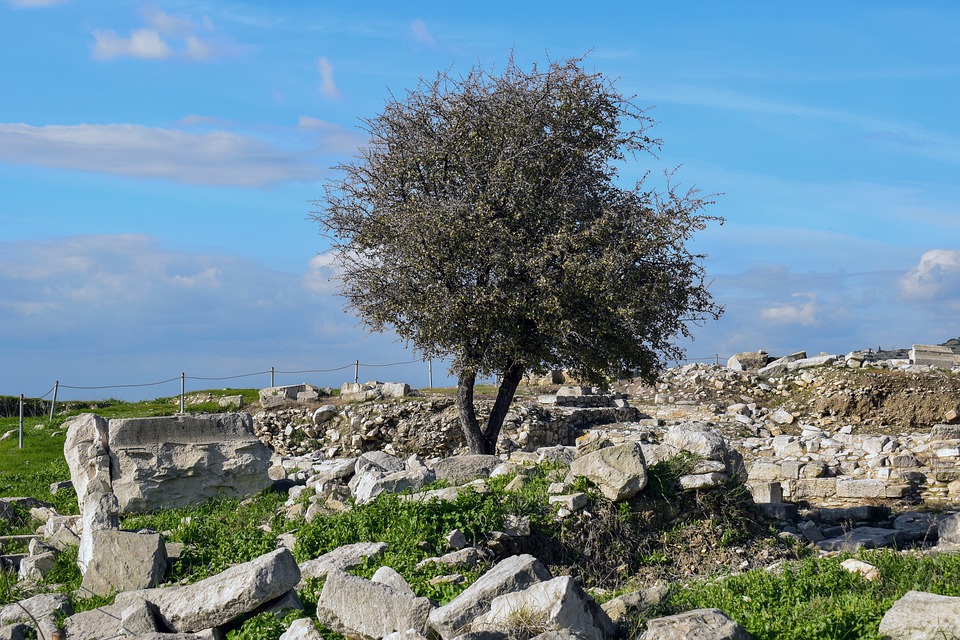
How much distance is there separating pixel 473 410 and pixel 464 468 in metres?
4.65

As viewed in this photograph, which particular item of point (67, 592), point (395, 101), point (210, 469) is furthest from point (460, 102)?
point (67, 592)

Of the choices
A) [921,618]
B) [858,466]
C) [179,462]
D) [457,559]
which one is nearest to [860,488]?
[858,466]

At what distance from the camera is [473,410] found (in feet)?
57.5

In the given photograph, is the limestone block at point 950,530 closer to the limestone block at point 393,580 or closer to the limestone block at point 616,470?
the limestone block at point 616,470

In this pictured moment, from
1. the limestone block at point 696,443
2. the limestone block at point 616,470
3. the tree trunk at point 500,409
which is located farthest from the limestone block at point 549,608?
the tree trunk at point 500,409

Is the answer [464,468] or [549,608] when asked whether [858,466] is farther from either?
→ [549,608]

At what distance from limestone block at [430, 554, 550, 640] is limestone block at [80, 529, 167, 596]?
13.2ft

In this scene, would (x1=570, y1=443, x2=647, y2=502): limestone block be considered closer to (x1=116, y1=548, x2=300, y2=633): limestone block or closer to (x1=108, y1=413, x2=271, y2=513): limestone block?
(x1=116, y1=548, x2=300, y2=633): limestone block

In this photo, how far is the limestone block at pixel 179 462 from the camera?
13133 mm

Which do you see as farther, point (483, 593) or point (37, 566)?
point (37, 566)

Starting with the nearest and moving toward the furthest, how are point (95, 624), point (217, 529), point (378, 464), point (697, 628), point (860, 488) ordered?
point (697, 628), point (95, 624), point (217, 529), point (378, 464), point (860, 488)

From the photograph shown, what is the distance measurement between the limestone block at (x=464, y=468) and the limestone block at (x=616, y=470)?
212 cm

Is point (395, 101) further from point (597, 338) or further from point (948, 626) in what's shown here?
point (948, 626)

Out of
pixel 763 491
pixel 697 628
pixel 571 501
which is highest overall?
pixel 571 501
